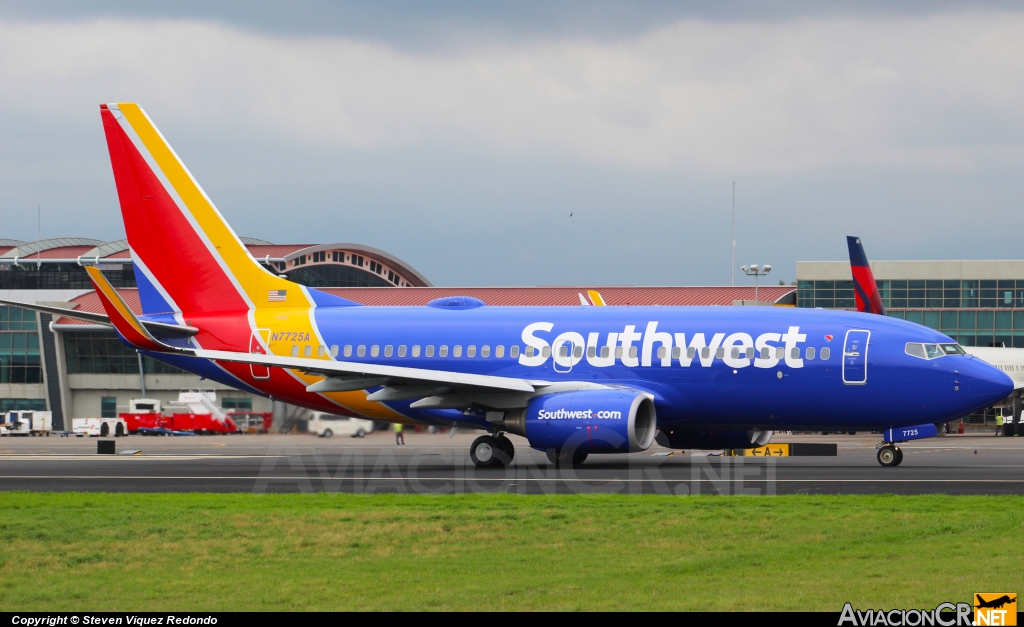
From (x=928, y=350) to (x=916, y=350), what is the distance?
30cm

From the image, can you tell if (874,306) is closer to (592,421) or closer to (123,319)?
(592,421)

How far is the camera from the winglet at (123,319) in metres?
27.9

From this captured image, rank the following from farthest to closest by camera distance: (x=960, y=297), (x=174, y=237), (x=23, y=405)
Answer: (x=23, y=405), (x=960, y=297), (x=174, y=237)

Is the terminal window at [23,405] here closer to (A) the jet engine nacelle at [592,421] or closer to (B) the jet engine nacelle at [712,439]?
(B) the jet engine nacelle at [712,439]

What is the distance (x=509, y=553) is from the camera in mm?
13930

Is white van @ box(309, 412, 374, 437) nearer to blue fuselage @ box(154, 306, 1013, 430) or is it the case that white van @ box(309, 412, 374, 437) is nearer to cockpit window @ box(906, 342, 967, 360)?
blue fuselage @ box(154, 306, 1013, 430)

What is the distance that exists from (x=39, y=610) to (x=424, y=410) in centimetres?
2021

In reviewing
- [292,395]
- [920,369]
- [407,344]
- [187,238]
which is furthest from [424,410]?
[920,369]

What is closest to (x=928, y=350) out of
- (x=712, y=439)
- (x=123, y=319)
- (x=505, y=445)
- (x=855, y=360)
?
(x=855, y=360)

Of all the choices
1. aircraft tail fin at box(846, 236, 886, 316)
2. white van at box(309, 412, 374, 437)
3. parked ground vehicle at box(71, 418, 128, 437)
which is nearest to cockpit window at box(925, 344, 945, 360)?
white van at box(309, 412, 374, 437)

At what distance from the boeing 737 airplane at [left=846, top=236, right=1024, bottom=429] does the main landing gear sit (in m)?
26.1

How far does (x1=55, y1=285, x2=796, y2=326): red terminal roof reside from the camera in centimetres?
7069

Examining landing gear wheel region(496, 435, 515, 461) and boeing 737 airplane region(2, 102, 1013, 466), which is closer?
boeing 737 airplane region(2, 102, 1013, 466)

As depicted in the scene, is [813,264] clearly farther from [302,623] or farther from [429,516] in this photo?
[302,623]
